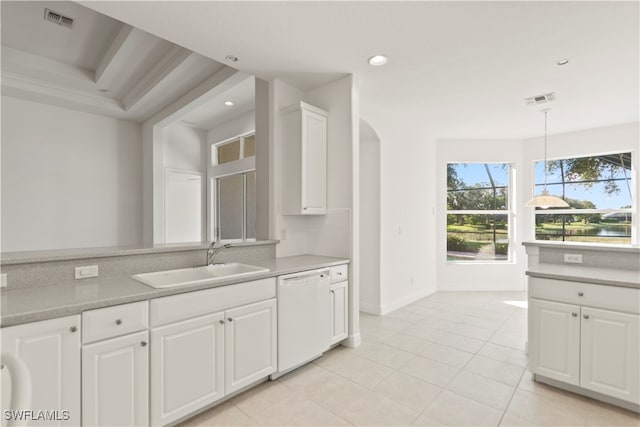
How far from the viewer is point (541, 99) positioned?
3639 mm

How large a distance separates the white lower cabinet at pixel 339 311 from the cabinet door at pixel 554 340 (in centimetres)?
152

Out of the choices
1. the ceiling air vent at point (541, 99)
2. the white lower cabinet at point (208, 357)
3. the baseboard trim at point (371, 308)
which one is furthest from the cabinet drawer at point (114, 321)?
the ceiling air vent at point (541, 99)

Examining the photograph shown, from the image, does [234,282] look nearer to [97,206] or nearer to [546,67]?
[546,67]

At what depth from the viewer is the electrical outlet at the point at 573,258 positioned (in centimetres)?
→ 255

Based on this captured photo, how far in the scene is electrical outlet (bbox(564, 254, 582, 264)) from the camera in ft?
8.37

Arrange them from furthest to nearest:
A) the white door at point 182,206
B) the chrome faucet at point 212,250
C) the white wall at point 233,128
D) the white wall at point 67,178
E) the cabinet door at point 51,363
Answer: the white door at point 182,206, the white wall at point 233,128, the white wall at point 67,178, the chrome faucet at point 212,250, the cabinet door at point 51,363

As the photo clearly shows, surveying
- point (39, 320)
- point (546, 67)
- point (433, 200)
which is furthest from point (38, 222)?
point (546, 67)

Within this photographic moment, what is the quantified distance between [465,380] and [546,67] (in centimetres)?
289

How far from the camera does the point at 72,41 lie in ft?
11.7

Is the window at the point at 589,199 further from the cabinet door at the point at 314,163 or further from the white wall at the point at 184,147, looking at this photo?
the white wall at the point at 184,147

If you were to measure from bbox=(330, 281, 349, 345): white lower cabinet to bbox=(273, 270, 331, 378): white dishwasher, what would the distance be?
81 mm

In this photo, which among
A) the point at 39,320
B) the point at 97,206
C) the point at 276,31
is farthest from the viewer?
the point at 97,206

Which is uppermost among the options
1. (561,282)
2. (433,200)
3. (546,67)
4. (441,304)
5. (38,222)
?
(546,67)

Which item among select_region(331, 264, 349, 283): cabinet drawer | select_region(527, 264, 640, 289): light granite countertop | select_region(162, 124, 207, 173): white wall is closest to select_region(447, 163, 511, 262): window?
select_region(527, 264, 640, 289): light granite countertop
